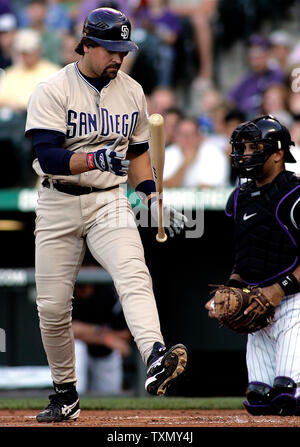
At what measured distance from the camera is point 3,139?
8227 millimetres

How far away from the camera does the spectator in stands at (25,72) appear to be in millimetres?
9133

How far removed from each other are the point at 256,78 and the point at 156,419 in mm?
5221

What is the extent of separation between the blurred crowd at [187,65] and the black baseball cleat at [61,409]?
3.62 m

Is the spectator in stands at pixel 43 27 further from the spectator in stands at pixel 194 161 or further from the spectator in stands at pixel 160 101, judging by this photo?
the spectator in stands at pixel 194 161

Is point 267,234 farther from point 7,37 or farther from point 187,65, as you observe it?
point 7,37

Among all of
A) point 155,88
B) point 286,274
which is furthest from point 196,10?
point 286,274

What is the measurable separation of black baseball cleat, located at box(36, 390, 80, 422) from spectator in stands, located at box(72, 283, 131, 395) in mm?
3590

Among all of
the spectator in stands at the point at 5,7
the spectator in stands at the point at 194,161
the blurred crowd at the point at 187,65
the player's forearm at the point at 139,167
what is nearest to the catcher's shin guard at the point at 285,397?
the player's forearm at the point at 139,167

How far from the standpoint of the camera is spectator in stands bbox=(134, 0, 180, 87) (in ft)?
31.3

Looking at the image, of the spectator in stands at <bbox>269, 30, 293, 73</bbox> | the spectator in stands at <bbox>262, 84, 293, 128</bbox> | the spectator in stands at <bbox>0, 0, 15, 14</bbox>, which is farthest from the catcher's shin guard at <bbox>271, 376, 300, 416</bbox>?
the spectator in stands at <bbox>0, 0, 15, 14</bbox>

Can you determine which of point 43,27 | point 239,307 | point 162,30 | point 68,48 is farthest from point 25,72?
point 239,307

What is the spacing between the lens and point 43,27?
400 inches

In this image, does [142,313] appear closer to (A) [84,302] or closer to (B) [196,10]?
(A) [84,302]

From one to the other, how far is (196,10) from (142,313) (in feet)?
21.2
